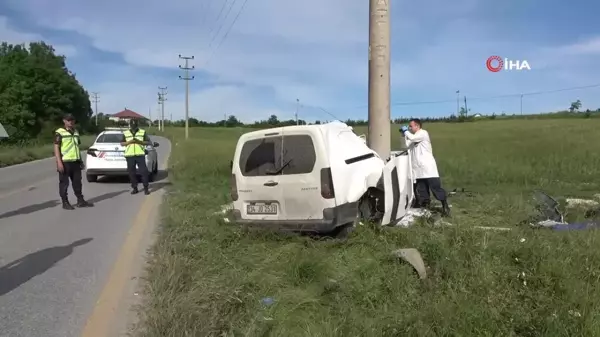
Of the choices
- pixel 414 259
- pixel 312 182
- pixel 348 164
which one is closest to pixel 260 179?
pixel 312 182

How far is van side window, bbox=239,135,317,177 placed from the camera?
6402 millimetres

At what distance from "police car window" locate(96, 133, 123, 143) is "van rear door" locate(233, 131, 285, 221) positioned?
10031 mm

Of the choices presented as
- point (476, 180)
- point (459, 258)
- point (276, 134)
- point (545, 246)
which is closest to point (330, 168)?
point (276, 134)

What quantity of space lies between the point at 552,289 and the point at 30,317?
4176 millimetres

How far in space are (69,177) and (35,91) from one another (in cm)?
8176

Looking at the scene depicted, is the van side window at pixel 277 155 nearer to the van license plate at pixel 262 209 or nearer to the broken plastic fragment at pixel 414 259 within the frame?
the van license plate at pixel 262 209

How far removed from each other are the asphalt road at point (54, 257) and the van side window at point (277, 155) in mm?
1987

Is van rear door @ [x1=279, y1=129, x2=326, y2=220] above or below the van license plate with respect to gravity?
above

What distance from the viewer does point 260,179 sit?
6648 millimetres

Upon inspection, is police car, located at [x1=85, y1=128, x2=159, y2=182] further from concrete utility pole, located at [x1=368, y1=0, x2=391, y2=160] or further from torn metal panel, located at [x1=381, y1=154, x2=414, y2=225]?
torn metal panel, located at [x1=381, y1=154, x2=414, y2=225]

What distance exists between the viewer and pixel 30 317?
14.2ft

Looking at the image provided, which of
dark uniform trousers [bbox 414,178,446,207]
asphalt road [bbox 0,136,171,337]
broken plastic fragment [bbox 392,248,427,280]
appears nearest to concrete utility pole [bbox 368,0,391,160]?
dark uniform trousers [bbox 414,178,446,207]

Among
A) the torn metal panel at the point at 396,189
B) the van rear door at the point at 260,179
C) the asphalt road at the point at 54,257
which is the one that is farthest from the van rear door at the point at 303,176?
the asphalt road at the point at 54,257

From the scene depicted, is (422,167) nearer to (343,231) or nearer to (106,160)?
(343,231)
